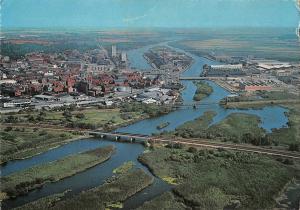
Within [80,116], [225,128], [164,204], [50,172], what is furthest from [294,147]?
[80,116]

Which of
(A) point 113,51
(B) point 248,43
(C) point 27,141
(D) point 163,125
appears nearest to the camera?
(C) point 27,141

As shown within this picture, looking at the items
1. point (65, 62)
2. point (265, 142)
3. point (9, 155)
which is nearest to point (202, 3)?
point (65, 62)

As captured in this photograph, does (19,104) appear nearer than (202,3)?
Yes

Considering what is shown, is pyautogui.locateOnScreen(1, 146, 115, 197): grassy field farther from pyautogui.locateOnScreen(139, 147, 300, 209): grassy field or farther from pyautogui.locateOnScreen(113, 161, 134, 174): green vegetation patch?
pyautogui.locateOnScreen(139, 147, 300, 209): grassy field

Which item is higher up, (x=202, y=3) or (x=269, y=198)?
(x=202, y=3)

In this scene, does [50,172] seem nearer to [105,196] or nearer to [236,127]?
[105,196]

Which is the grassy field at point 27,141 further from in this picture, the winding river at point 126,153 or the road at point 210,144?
the road at point 210,144

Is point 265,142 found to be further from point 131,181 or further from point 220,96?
point 220,96
